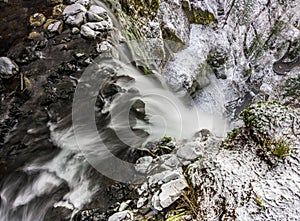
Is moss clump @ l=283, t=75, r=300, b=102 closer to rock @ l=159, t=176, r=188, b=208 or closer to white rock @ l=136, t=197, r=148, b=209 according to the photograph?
rock @ l=159, t=176, r=188, b=208

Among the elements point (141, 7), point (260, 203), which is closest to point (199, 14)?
point (141, 7)

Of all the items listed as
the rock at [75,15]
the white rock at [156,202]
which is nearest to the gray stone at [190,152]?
the white rock at [156,202]

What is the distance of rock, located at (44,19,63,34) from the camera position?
179 inches

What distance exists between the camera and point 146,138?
409 cm

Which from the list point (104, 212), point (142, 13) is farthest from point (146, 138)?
point (142, 13)

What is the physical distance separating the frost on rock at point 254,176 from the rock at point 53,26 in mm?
3387

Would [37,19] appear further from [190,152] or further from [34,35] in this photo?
[190,152]

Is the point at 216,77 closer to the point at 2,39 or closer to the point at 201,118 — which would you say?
the point at 201,118

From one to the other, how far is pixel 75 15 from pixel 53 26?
0.45 metres

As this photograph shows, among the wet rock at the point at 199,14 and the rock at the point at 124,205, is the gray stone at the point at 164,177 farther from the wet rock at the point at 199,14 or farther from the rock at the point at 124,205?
the wet rock at the point at 199,14

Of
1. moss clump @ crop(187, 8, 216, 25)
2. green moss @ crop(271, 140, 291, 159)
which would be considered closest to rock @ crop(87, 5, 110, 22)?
moss clump @ crop(187, 8, 216, 25)

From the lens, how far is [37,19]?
4660 mm

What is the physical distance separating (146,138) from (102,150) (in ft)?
2.50

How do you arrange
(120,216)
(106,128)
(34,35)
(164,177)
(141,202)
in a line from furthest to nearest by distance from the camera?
(34,35) < (106,128) < (164,177) < (141,202) < (120,216)
